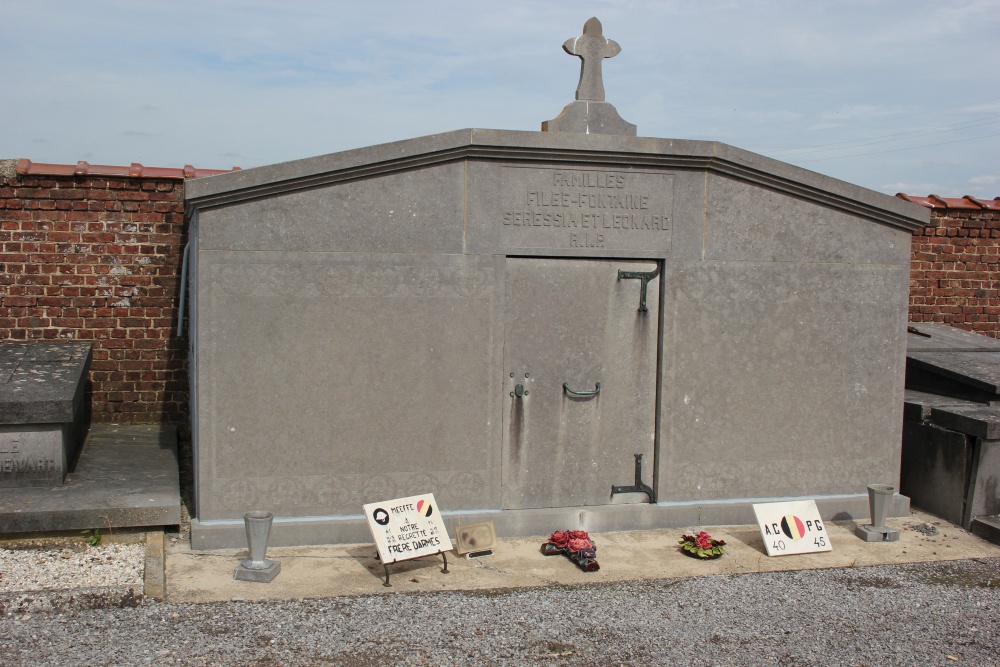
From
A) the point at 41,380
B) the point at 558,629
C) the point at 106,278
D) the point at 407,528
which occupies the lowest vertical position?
the point at 558,629

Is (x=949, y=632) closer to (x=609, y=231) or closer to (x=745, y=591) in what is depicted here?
(x=745, y=591)

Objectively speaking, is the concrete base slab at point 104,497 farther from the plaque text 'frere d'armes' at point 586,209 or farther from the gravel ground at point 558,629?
the plaque text 'frere d'armes' at point 586,209

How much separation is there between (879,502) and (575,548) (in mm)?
2283

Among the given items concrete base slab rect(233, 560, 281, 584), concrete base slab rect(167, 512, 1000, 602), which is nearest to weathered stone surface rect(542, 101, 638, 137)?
concrete base slab rect(167, 512, 1000, 602)

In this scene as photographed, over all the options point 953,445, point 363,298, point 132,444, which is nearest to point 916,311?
point 953,445

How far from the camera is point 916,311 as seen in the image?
32.7ft

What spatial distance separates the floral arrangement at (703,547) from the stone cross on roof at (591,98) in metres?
2.86

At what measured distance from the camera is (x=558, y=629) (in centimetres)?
477

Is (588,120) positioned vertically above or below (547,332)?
above

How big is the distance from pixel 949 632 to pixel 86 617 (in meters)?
4.62

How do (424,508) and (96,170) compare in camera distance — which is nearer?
(424,508)

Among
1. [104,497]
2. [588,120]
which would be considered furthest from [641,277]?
[104,497]

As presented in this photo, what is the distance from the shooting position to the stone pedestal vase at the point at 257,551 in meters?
5.27

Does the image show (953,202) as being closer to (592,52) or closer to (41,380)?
(592,52)
